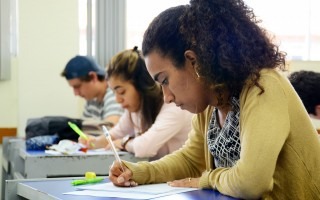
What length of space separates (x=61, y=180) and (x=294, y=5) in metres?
3.23

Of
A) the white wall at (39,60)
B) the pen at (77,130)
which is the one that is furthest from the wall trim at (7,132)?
the pen at (77,130)

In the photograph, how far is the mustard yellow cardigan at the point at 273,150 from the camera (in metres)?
1.60

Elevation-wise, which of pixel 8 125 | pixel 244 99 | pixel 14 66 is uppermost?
pixel 244 99

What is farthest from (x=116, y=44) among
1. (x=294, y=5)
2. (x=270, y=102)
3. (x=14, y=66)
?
(x=270, y=102)

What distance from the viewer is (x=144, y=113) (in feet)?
10.8

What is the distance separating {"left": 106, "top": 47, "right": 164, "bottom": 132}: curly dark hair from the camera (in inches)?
127

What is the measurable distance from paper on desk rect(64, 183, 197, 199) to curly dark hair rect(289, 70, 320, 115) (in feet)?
2.67

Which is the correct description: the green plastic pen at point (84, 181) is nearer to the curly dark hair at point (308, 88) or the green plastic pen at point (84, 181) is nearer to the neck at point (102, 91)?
the curly dark hair at point (308, 88)

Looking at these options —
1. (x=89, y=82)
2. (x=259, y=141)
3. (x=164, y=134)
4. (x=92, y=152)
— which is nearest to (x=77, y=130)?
(x=92, y=152)

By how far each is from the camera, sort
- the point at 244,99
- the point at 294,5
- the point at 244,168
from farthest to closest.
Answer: the point at 294,5 → the point at 244,99 → the point at 244,168

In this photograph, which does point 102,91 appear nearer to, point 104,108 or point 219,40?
point 104,108

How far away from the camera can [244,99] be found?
67.3 inches

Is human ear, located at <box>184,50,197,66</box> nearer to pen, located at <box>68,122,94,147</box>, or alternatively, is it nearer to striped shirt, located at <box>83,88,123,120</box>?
pen, located at <box>68,122,94,147</box>

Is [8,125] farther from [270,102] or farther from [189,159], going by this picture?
[270,102]
